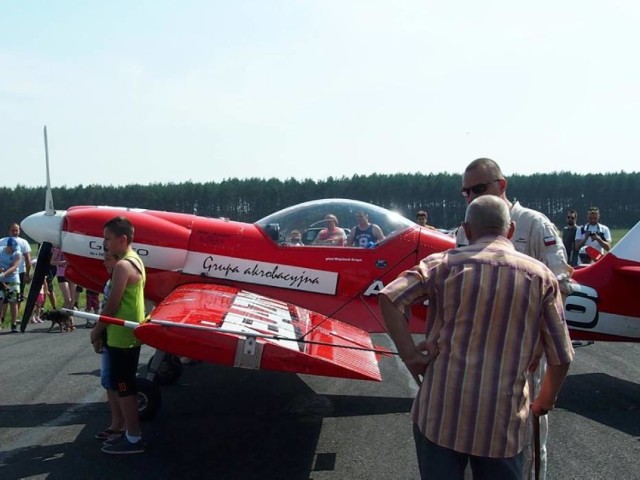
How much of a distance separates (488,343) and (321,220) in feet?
13.4

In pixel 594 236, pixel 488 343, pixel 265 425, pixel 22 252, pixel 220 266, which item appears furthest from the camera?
pixel 594 236

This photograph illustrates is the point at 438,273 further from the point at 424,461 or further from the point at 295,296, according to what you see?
the point at 295,296

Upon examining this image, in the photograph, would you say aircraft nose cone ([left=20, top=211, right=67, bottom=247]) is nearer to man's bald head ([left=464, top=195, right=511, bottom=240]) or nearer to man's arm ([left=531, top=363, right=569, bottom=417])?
man's bald head ([left=464, top=195, right=511, bottom=240])

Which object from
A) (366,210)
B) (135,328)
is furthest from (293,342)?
(366,210)

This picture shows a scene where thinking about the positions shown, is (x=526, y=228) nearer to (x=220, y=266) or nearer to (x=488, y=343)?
(x=488, y=343)

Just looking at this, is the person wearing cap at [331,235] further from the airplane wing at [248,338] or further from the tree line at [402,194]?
the tree line at [402,194]

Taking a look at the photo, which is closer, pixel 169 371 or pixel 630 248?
pixel 630 248

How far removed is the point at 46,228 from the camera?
6.56m

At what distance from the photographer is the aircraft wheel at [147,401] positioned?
5039mm

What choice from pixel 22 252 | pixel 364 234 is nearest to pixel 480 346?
pixel 364 234

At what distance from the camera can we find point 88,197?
222ft

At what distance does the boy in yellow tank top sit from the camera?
425cm

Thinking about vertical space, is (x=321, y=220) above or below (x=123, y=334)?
above

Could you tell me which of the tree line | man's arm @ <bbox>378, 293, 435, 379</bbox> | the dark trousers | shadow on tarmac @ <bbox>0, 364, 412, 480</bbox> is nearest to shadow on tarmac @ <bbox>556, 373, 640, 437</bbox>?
shadow on tarmac @ <bbox>0, 364, 412, 480</bbox>
